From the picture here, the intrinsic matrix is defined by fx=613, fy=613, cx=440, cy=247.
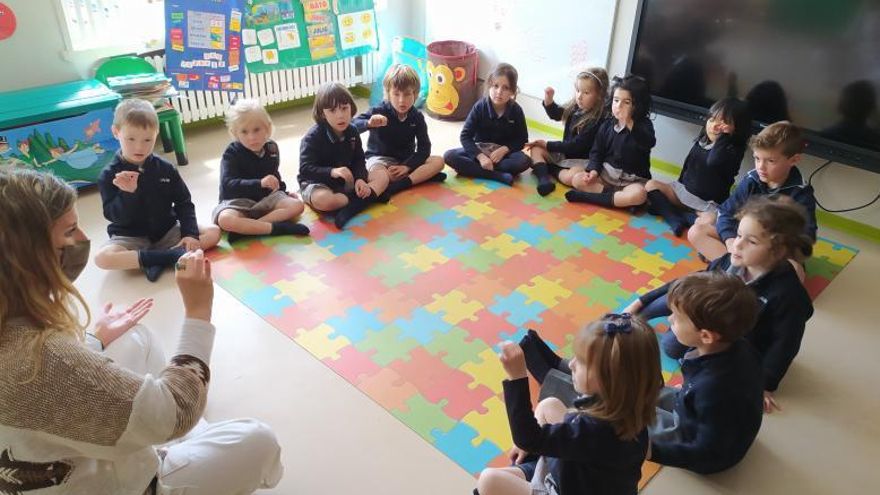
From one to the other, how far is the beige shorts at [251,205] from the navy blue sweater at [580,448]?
2018 mm

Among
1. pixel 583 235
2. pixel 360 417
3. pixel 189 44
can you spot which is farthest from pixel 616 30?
pixel 360 417

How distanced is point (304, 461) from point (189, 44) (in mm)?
2974

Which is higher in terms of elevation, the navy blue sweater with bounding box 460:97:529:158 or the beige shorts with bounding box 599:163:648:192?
the navy blue sweater with bounding box 460:97:529:158

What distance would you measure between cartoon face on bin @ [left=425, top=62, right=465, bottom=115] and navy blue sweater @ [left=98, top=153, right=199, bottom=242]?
229 centimetres

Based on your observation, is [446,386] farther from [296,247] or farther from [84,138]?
[84,138]

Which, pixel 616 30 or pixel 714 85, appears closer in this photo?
pixel 714 85

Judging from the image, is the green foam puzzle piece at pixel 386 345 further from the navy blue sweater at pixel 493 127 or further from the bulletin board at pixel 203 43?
the bulletin board at pixel 203 43

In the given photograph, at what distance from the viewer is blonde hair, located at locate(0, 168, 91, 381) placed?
3.43 feet

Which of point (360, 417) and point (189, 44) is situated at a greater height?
point (189, 44)

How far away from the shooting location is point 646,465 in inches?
Result: 72.9

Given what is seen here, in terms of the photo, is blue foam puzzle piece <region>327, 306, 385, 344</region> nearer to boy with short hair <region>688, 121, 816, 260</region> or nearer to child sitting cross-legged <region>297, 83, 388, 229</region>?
child sitting cross-legged <region>297, 83, 388, 229</region>

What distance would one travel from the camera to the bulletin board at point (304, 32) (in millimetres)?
4078

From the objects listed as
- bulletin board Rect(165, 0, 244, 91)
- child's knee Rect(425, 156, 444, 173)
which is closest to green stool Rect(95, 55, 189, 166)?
bulletin board Rect(165, 0, 244, 91)

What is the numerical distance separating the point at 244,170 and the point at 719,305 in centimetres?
225
